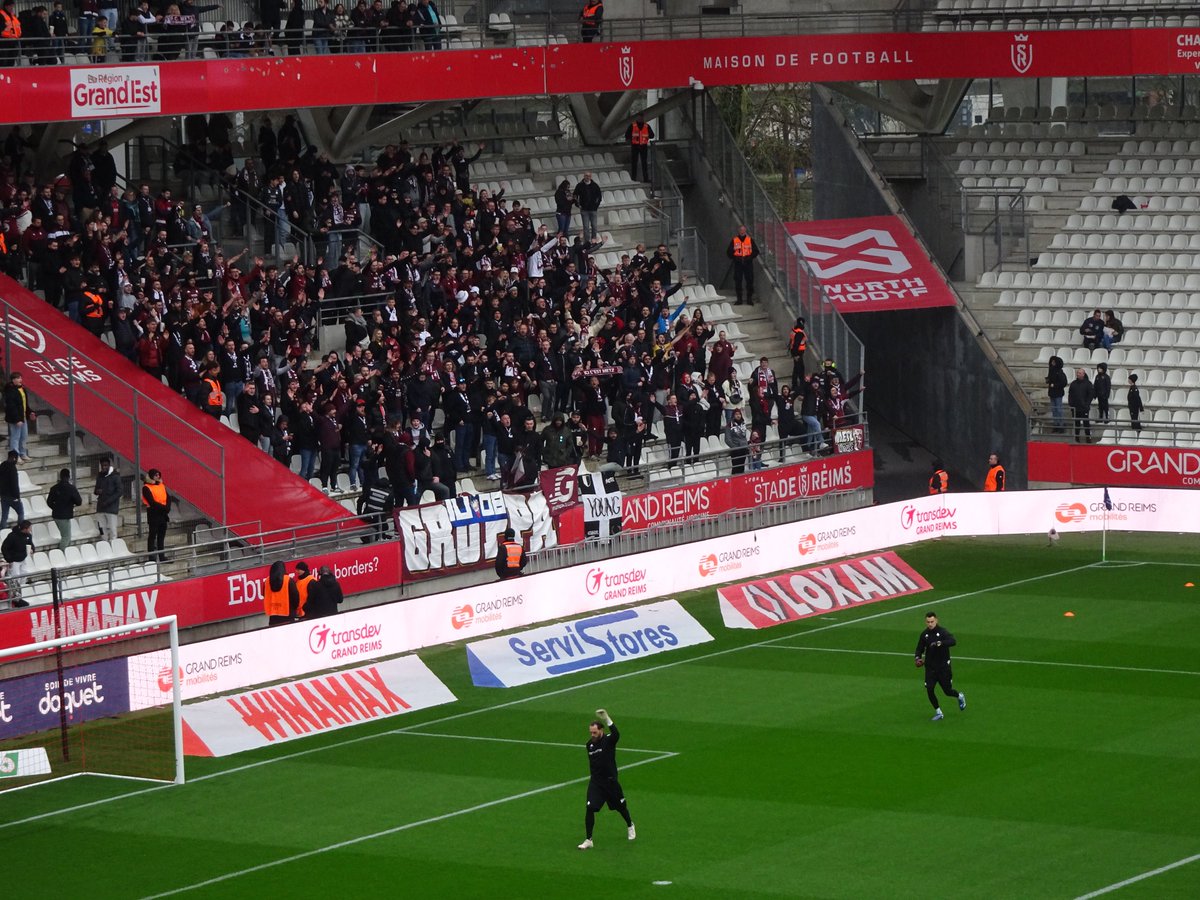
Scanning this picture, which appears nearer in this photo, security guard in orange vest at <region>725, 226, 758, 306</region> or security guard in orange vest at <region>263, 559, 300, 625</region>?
security guard in orange vest at <region>263, 559, 300, 625</region>

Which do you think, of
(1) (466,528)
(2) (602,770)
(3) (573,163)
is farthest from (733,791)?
(3) (573,163)

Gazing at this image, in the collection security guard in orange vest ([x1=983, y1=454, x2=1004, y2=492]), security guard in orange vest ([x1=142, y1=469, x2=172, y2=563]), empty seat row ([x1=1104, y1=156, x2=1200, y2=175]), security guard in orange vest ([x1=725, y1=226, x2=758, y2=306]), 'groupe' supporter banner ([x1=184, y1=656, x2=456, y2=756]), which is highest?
empty seat row ([x1=1104, y1=156, x2=1200, y2=175])

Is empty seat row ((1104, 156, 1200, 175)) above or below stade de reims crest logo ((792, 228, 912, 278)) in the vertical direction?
above

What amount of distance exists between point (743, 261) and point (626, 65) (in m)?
5.11

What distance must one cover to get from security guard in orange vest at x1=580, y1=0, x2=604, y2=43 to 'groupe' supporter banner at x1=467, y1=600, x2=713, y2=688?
1619cm

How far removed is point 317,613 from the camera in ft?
96.0

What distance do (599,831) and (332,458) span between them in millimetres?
14132

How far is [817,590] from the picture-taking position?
111 ft

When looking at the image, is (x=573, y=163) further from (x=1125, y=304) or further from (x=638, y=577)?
(x=638, y=577)

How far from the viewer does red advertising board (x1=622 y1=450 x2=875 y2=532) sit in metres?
36.8

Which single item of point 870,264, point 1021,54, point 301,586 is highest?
point 1021,54

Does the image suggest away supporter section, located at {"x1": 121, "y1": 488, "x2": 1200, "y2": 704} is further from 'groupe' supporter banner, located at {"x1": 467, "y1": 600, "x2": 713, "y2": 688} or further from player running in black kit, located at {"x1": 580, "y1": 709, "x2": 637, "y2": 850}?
player running in black kit, located at {"x1": 580, "y1": 709, "x2": 637, "y2": 850}

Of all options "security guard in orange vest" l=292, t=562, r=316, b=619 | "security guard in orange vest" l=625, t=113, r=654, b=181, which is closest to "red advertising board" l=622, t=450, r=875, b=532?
"security guard in orange vest" l=292, t=562, r=316, b=619

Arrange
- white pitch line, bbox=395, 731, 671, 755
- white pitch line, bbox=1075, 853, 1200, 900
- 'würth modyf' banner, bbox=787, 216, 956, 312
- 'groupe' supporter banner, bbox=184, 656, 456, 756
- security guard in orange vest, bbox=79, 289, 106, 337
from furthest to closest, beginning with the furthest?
'würth modyf' banner, bbox=787, 216, 956, 312 < security guard in orange vest, bbox=79, 289, 106, 337 < 'groupe' supporter banner, bbox=184, 656, 456, 756 < white pitch line, bbox=395, 731, 671, 755 < white pitch line, bbox=1075, 853, 1200, 900
